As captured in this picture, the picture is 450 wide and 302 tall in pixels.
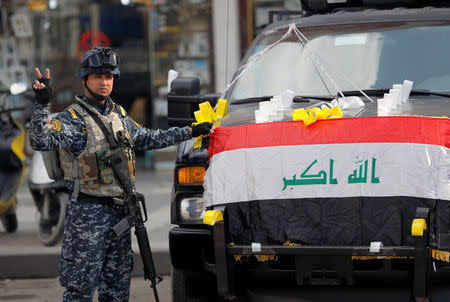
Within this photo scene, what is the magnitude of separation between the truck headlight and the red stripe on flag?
0.32m

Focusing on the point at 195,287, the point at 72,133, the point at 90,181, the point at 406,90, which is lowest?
the point at 195,287

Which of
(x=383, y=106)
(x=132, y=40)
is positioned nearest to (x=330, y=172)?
(x=383, y=106)

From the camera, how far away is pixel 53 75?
1327 cm

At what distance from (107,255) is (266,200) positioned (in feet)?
3.70

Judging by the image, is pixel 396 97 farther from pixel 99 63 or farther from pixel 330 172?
pixel 99 63

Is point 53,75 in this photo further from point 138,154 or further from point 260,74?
point 260,74

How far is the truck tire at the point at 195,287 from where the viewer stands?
511 cm

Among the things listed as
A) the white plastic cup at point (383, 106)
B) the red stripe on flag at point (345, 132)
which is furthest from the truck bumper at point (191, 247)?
the white plastic cup at point (383, 106)

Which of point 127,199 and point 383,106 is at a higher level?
point 383,106

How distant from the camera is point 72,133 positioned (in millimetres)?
5000

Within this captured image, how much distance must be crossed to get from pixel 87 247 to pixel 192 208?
2.05 feet

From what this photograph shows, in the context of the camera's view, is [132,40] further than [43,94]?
Yes

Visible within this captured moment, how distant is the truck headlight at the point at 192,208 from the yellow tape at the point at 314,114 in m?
0.72

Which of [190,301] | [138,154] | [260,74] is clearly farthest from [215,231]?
[138,154]
